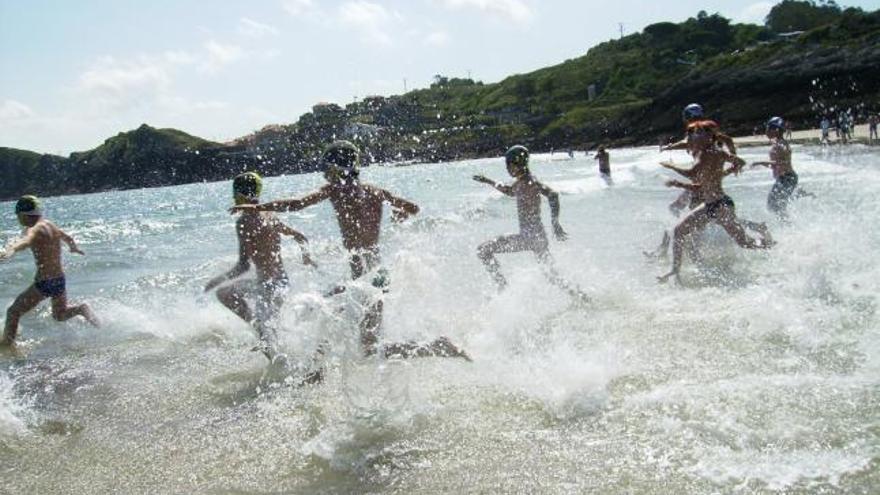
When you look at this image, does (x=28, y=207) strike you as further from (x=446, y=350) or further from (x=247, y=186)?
(x=446, y=350)

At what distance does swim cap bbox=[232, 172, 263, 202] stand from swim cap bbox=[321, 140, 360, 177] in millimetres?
983

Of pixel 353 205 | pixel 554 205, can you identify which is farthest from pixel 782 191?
pixel 353 205

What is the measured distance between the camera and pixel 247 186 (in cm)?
655

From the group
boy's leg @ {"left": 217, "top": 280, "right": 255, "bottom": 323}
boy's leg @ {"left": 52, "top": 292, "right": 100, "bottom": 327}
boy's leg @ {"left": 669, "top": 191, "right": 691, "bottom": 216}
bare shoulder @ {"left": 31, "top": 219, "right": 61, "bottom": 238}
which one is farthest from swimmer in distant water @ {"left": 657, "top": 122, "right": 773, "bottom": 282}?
bare shoulder @ {"left": 31, "top": 219, "right": 61, "bottom": 238}

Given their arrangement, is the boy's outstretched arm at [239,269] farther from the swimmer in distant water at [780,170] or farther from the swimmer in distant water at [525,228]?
the swimmer in distant water at [780,170]

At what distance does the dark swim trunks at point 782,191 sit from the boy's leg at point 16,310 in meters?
10.8

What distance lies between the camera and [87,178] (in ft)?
587

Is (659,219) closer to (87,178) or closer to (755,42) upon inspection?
(755,42)

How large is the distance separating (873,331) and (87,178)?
655ft

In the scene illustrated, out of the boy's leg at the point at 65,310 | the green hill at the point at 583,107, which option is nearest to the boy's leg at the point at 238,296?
the boy's leg at the point at 65,310

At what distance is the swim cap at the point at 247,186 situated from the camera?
6.53 metres

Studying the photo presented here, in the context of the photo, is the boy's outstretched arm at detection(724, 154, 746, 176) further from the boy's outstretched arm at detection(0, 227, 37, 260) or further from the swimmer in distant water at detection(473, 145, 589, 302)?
the boy's outstretched arm at detection(0, 227, 37, 260)

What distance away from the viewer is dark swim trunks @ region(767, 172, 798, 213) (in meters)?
10.9

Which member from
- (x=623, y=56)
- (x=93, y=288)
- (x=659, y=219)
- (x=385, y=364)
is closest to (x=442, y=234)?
(x=659, y=219)
